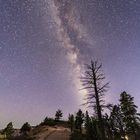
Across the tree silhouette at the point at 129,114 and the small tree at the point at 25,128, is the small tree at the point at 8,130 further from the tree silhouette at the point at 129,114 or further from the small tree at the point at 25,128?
the tree silhouette at the point at 129,114

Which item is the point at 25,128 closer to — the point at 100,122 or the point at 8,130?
the point at 8,130

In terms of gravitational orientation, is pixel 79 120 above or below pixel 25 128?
above

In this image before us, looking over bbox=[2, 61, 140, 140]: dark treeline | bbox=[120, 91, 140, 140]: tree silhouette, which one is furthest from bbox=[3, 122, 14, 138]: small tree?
bbox=[120, 91, 140, 140]: tree silhouette

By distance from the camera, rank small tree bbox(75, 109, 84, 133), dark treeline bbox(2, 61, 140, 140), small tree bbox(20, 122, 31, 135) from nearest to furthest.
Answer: dark treeline bbox(2, 61, 140, 140), small tree bbox(20, 122, 31, 135), small tree bbox(75, 109, 84, 133)

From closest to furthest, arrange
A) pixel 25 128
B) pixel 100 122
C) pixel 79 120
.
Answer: pixel 100 122, pixel 25 128, pixel 79 120

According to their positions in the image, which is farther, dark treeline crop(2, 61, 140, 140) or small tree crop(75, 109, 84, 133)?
small tree crop(75, 109, 84, 133)

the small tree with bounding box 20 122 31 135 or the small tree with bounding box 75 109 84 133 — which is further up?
the small tree with bounding box 75 109 84 133

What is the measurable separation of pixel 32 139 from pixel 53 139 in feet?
19.3

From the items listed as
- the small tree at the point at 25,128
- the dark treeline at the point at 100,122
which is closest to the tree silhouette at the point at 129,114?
the dark treeline at the point at 100,122

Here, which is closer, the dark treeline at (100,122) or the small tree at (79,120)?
the dark treeline at (100,122)

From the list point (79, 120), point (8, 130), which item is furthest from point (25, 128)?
point (79, 120)

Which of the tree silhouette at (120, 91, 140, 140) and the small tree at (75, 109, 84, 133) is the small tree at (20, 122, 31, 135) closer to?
the small tree at (75, 109, 84, 133)

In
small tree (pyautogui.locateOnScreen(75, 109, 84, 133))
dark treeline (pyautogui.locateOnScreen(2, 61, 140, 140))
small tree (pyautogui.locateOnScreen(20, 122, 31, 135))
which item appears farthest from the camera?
small tree (pyautogui.locateOnScreen(75, 109, 84, 133))

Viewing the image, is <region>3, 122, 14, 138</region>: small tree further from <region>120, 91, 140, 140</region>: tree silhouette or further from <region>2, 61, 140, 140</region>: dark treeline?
→ <region>120, 91, 140, 140</region>: tree silhouette
